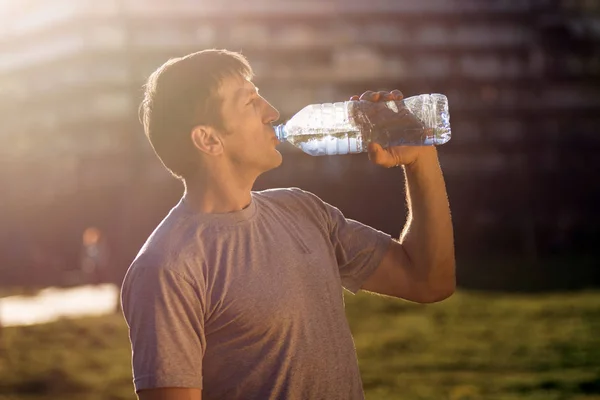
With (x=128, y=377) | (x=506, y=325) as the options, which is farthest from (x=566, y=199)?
(x=128, y=377)

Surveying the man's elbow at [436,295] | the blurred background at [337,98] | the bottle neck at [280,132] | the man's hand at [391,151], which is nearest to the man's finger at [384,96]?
the man's hand at [391,151]

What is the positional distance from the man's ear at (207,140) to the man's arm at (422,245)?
2.02ft

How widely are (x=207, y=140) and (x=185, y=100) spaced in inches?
5.5

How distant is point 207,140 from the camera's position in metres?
3.57

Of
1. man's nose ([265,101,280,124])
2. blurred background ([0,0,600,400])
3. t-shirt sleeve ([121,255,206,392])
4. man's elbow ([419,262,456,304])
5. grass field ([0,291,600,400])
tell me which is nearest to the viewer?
t-shirt sleeve ([121,255,206,392])

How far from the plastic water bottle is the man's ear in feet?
0.83

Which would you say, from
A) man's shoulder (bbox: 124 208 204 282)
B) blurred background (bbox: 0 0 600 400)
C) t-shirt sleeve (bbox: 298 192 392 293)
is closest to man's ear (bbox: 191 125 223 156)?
man's shoulder (bbox: 124 208 204 282)

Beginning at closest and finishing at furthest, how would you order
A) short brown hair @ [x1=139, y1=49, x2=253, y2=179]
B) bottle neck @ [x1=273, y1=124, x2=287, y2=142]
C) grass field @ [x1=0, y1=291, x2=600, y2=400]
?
short brown hair @ [x1=139, y1=49, x2=253, y2=179] < bottle neck @ [x1=273, y1=124, x2=287, y2=142] < grass field @ [x1=0, y1=291, x2=600, y2=400]

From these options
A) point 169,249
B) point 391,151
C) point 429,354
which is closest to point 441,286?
point 391,151

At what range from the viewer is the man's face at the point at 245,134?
357cm

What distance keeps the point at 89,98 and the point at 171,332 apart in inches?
3263

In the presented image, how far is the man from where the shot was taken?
3.22 m

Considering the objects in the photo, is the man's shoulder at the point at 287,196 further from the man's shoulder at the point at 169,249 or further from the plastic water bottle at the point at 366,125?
the man's shoulder at the point at 169,249

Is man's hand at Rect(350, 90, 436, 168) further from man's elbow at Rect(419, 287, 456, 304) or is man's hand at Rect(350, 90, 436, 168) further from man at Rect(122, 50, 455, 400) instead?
man's elbow at Rect(419, 287, 456, 304)
